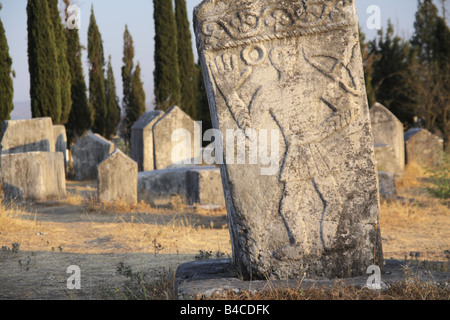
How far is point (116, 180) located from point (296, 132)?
5649 millimetres

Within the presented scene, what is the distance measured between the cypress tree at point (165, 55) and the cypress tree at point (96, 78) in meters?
2.69

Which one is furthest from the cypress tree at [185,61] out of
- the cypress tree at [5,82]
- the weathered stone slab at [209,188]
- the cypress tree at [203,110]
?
the weathered stone slab at [209,188]

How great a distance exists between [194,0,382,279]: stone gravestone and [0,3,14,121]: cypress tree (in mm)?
12914

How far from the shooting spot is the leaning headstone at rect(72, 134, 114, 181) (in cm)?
1277

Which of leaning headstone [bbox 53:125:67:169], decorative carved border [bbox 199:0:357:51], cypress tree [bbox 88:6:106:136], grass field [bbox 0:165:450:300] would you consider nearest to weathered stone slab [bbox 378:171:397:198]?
grass field [bbox 0:165:450:300]

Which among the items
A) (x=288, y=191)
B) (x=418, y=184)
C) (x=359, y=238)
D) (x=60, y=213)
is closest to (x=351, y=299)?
(x=359, y=238)

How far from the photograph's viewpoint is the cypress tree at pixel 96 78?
20.9 m

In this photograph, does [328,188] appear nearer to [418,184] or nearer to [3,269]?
[3,269]

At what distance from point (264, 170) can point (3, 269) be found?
2.58 metres

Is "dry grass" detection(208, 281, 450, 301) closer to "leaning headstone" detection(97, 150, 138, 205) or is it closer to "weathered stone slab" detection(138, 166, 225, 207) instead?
"weathered stone slab" detection(138, 166, 225, 207)

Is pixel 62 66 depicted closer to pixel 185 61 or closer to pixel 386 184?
pixel 185 61

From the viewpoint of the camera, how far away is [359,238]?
3391mm

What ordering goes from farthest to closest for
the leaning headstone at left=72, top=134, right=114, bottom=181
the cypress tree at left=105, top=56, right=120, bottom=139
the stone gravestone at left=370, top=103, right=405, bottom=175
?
the cypress tree at left=105, top=56, right=120, bottom=139 → the leaning headstone at left=72, top=134, right=114, bottom=181 → the stone gravestone at left=370, top=103, right=405, bottom=175

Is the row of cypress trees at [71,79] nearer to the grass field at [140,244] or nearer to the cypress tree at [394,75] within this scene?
→ the grass field at [140,244]
